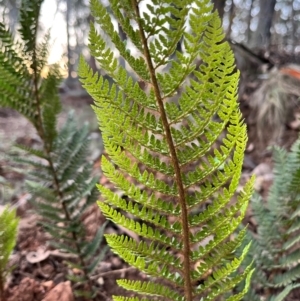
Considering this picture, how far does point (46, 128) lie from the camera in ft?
4.62

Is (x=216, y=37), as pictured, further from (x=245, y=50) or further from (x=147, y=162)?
(x=245, y=50)

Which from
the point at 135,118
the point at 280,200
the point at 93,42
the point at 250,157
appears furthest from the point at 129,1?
the point at 250,157

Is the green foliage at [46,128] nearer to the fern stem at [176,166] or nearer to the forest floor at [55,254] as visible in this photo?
the forest floor at [55,254]

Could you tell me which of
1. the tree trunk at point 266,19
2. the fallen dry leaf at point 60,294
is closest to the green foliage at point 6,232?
the fallen dry leaf at point 60,294

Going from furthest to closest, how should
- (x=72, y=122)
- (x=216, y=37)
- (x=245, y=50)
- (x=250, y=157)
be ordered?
(x=245, y=50), (x=250, y=157), (x=72, y=122), (x=216, y=37)

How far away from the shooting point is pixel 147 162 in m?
0.70

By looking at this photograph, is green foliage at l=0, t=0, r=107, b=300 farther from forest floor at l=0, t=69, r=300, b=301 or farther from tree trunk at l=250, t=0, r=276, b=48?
tree trunk at l=250, t=0, r=276, b=48

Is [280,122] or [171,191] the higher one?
[280,122]

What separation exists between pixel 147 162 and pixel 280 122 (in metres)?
2.71

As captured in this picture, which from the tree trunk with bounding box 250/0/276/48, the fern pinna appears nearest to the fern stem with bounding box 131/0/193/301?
the fern pinna

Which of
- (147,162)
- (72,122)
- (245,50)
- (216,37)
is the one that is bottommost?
(147,162)

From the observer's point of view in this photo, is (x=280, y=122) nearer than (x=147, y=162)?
No

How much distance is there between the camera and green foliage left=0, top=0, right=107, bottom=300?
1161 mm

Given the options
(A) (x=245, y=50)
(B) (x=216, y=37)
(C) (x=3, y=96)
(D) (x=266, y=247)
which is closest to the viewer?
(B) (x=216, y=37)
